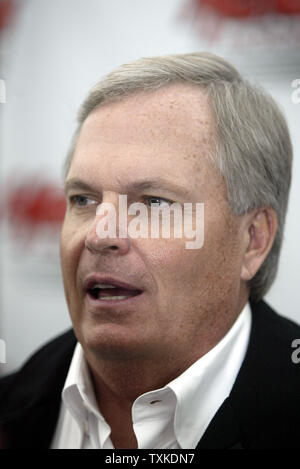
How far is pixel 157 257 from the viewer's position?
1011mm

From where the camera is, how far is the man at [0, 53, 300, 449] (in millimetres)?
1019

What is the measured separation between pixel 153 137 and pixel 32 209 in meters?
1.04

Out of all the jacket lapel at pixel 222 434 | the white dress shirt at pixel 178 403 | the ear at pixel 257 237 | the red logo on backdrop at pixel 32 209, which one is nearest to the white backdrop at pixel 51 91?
the red logo on backdrop at pixel 32 209

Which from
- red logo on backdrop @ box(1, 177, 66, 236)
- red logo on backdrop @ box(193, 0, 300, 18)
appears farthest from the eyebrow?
red logo on backdrop @ box(1, 177, 66, 236)

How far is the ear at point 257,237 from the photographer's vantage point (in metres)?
1.15

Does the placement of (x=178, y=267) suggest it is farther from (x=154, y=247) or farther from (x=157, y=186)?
(x=157, y=186)

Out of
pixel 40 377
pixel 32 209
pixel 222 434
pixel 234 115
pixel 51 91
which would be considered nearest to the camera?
pixel 222 434

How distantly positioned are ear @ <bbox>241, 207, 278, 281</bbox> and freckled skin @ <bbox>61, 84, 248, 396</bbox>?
4 cm

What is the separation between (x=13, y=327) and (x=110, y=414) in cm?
88

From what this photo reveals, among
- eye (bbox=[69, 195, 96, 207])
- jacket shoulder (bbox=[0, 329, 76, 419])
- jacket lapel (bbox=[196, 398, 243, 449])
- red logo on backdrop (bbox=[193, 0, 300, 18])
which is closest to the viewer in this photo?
jacket lapel (bbox=[196, 398, 243, 449])

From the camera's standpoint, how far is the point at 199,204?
3.45ft

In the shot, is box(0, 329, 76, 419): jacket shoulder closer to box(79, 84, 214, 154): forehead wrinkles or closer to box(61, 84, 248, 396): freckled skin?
box(61, 84, 248, 396): freckled skin

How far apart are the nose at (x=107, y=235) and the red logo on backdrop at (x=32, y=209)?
911 mm

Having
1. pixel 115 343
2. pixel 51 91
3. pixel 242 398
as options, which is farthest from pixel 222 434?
pixel 51 91
